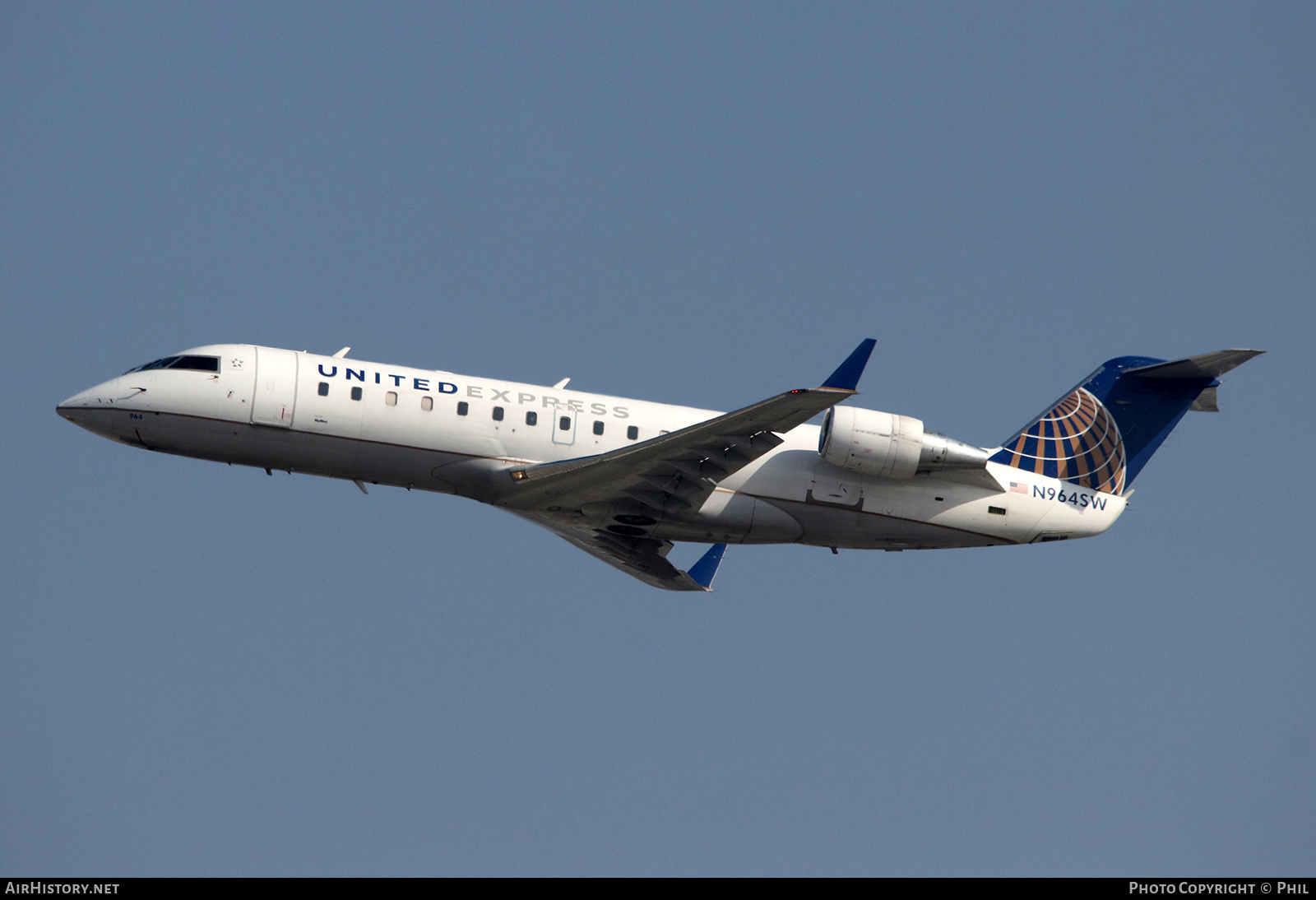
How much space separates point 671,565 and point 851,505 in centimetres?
504

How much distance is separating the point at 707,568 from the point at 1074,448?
28.4 ft

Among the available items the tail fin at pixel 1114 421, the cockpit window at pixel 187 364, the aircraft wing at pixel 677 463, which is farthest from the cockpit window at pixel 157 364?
the tail fin at pixel 1114 421

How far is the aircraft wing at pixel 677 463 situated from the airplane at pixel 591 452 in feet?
0.12

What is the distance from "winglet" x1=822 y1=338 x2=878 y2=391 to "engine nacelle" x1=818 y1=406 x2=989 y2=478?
321 cm

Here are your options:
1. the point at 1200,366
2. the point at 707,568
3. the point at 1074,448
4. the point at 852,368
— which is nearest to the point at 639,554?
the point at 707,568

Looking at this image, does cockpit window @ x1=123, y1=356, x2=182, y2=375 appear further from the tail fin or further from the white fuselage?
the tail fin

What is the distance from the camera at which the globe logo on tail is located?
2870 centimetres

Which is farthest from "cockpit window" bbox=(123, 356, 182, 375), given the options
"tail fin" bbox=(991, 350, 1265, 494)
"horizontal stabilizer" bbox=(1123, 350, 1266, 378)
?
"horizontal stabilizer" bbox=(1123, 350, 1266, 378)

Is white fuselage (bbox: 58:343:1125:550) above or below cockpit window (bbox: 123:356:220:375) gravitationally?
below

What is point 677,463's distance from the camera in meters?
25.1

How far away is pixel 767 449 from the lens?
25.1 m

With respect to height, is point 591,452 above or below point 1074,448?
below

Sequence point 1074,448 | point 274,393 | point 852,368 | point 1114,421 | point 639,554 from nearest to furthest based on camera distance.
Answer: point 852,368 < point 274,393 < point 1074,448 < point 639,554 < point 1114,421

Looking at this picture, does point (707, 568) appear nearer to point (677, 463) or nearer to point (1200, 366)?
point (677, 463)
